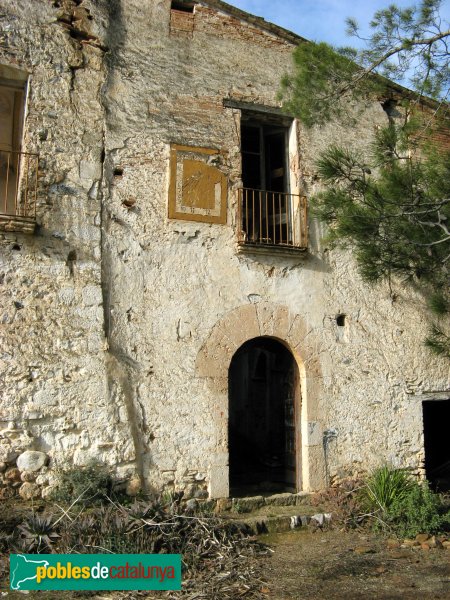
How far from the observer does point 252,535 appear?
629 cm

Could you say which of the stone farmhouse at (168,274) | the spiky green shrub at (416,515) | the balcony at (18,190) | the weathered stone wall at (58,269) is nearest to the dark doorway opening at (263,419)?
the stone farmhouse at (168,274)

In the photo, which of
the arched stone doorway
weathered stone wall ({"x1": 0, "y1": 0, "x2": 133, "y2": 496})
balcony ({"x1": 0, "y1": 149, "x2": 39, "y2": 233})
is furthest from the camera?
the arched stone doorway

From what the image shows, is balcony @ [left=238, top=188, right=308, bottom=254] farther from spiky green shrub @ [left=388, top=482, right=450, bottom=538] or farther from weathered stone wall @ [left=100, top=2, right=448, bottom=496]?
spiky green shrub @ [left=388, top=482, right=450, bottom=538]

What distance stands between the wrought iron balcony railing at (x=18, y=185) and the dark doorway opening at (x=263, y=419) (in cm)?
330

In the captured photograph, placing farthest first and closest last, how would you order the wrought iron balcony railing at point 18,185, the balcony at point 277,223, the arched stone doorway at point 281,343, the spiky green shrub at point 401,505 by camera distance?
1. the balcony at point 277,223
2. the arched stone doorway at point 281,343
3. the spiky green shrub at point 401,505
4. the wrought iron balcony railing at point 18,185

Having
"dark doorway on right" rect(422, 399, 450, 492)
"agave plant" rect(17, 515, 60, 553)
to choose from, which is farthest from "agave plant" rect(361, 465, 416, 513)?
"agave plant" rect(17, 515, 60, 553)

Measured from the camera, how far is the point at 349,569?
5.43 m

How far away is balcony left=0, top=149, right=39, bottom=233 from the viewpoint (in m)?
6.27

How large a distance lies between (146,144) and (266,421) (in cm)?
559

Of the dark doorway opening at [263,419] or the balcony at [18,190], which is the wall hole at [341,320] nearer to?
the dark doorway opening at [263,419]

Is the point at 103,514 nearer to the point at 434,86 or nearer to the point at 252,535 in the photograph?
the point at 252,535

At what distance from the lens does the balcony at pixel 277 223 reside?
24.4 feet

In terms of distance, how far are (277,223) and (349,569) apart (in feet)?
15.0

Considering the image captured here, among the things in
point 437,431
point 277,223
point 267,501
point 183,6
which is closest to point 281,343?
point 277,223
